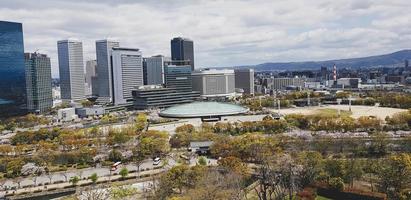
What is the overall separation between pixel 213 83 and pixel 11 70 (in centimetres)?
4499

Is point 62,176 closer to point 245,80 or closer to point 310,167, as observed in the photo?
point 310,167

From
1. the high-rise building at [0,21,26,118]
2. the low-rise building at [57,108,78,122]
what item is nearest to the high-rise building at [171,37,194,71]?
the high-rise building at [0,21,26,118]

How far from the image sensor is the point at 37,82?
79125 mm

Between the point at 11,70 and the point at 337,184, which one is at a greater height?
the point at 11,70

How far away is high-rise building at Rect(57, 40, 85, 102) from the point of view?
10338cm

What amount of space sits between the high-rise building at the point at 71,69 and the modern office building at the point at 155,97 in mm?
31754

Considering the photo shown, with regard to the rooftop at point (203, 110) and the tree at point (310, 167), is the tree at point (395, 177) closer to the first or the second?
the tree at point (310, 167)

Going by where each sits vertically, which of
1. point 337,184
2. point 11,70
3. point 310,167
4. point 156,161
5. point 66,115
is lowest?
point 66,115

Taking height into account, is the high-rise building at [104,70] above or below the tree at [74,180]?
above

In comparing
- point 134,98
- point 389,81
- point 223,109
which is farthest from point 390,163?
point 389,81

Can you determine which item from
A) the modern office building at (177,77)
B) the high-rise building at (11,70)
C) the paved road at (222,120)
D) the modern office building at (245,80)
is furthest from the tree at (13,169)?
the modern office building at (245,80)

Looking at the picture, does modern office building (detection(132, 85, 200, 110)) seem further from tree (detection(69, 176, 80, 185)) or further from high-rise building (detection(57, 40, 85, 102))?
tree (detection(69, 176, 80, 185))

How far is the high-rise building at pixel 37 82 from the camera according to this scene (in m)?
78.7

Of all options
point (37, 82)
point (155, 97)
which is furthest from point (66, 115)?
point (155, 97)
